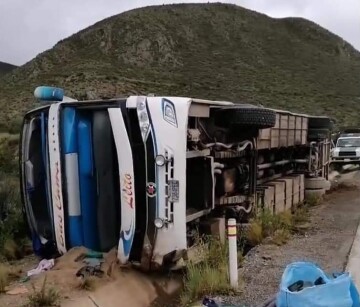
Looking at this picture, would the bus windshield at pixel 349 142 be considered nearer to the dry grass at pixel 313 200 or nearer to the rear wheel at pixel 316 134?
the rear wheel at pixel 316 134

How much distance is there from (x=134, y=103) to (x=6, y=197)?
4.85 metres

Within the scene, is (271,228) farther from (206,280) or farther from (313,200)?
(313,200)

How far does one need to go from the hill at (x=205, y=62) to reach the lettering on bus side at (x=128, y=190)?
37.6m

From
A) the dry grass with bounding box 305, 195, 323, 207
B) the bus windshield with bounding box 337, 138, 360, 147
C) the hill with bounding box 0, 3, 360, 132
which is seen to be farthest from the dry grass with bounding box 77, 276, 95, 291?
the hill with bounding box 0, 3, 360, 132

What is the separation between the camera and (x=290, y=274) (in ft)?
14.3

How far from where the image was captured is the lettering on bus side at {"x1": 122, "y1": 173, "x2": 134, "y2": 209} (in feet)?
19.6

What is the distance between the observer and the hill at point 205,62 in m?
51.1

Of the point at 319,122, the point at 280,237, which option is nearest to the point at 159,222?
the point at 280,237

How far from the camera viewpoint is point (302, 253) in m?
7.29

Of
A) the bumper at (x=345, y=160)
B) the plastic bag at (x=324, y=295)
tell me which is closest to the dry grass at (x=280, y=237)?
the plastic bag at (x=324, y=295)

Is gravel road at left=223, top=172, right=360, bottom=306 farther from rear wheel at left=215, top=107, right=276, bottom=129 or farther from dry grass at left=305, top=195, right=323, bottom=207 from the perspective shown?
rear wheel at left=215, top=107, right=276, bottom=129

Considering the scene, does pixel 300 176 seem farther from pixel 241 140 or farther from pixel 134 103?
pixel 134 103

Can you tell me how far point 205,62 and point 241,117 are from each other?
6027 centimetres

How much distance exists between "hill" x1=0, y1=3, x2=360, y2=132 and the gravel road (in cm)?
3486
